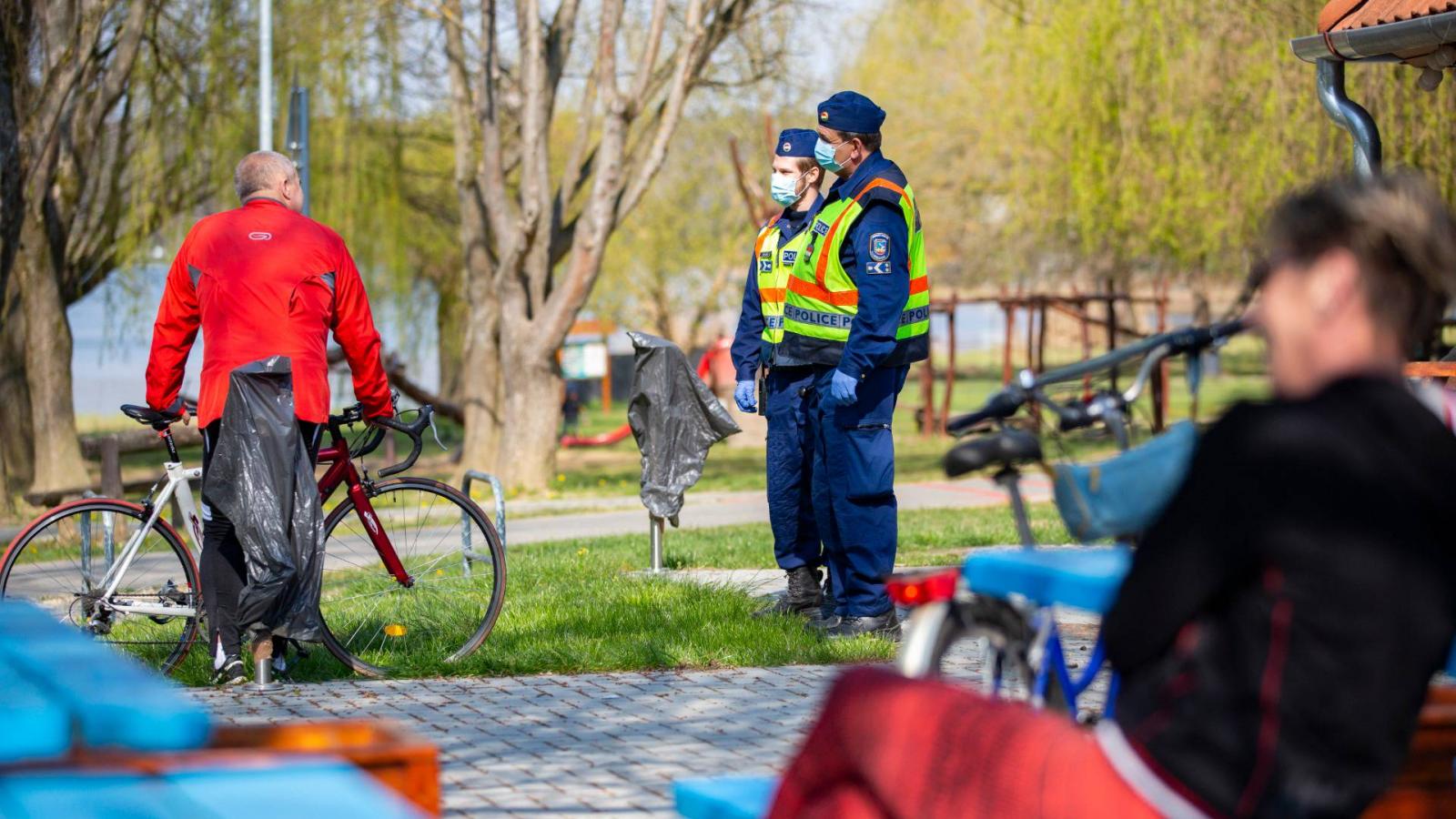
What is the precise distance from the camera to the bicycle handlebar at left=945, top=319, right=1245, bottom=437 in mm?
3679

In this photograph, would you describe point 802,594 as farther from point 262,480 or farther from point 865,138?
point 262,480

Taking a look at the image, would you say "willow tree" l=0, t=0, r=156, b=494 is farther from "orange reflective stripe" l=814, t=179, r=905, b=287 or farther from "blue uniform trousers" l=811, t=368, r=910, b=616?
"blue uniform trousers" l=811, t=368, r=910, b=616

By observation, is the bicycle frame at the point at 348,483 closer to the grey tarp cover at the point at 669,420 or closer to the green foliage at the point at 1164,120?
the grey tarp cover at the point at 669,420

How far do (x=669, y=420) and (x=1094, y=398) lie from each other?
5.91 meters

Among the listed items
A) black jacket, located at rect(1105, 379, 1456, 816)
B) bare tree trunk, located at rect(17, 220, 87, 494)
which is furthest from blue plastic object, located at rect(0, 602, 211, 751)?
bare tree trunk, located at rect(17, 220, 87, 494)

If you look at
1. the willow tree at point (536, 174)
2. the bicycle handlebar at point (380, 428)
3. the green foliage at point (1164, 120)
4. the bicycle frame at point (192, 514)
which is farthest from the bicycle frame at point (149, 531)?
the green foliage at point (1164, 120)

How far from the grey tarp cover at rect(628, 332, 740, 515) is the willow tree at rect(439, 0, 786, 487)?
9.25 metres

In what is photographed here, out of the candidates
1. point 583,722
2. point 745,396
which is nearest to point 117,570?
point 583,722

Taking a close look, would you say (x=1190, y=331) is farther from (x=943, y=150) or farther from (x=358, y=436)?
(x=943, y=150)

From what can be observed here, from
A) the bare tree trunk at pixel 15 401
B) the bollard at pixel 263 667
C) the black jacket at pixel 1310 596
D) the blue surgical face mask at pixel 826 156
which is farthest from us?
the bare tree trunk at pixel 15 401

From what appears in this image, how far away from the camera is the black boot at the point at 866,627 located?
7391mm

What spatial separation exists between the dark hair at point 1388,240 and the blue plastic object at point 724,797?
1.35 meters

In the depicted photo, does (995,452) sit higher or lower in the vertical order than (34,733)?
higher

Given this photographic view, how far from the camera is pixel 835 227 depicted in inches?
291
